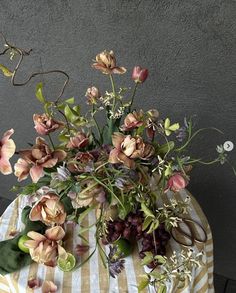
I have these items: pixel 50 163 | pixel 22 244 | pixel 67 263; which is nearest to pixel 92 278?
pixel 67 263

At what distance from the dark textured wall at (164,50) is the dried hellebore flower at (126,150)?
1.73 feet

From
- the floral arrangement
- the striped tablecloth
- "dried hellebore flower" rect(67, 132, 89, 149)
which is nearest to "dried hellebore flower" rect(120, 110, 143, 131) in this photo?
the floral arrangement

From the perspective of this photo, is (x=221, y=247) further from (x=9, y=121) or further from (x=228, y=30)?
(x=9, y=121)

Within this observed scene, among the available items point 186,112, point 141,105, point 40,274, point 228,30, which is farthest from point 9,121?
point 228,30

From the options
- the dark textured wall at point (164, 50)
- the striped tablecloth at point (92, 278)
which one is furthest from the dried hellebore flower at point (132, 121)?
the dark textured wall at point (164, 50)

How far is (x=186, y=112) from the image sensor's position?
1.28 m

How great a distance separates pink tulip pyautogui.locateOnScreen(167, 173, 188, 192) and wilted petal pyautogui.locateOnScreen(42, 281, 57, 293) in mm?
368

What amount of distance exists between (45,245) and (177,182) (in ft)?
1.07

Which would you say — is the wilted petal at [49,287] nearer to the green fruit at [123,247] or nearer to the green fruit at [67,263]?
the green fruit at [67,263]

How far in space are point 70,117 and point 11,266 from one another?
397 mm

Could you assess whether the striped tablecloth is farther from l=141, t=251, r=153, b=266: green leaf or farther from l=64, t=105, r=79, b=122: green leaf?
l=64, t=105, r=79, b=122: green leaf

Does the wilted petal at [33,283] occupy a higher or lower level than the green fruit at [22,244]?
lower

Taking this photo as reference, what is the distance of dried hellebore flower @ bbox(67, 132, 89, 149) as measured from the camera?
0.84m

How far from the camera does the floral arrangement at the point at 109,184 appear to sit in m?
0.76
